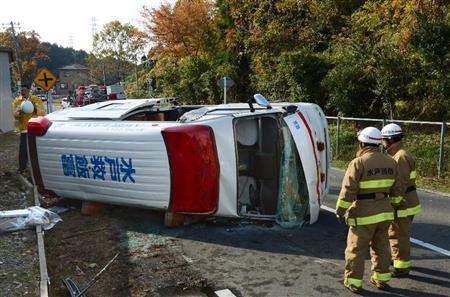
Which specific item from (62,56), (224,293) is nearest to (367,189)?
(224,293)

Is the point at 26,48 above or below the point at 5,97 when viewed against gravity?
above

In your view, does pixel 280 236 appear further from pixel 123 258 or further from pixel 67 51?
pixel 67 51

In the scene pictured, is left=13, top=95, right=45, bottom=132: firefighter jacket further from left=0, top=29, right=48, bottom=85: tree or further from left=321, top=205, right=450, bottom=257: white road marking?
left=0, top=29, right=48, bottom=85: tree

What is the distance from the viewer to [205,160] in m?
5.97

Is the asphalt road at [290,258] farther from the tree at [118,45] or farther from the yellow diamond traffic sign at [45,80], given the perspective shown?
the tree at [118,45]

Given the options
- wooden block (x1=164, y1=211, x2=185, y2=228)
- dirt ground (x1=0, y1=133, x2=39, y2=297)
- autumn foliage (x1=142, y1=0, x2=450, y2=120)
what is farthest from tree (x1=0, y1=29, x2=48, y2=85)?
wooden block (x1=164, y1=211, x2=185, y2=228)

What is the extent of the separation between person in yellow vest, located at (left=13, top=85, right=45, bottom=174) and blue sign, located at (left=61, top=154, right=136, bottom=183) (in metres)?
3.26

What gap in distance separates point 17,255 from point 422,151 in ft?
30.7

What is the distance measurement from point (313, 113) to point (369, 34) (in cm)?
1147

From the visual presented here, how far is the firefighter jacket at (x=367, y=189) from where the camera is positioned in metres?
4.33

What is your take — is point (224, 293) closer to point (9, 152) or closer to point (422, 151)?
point (422, 151)

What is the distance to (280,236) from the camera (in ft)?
20.0

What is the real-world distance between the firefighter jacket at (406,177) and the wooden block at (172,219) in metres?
2.91

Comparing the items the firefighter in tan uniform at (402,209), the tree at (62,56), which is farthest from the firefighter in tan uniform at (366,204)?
the tree at (62,56)
